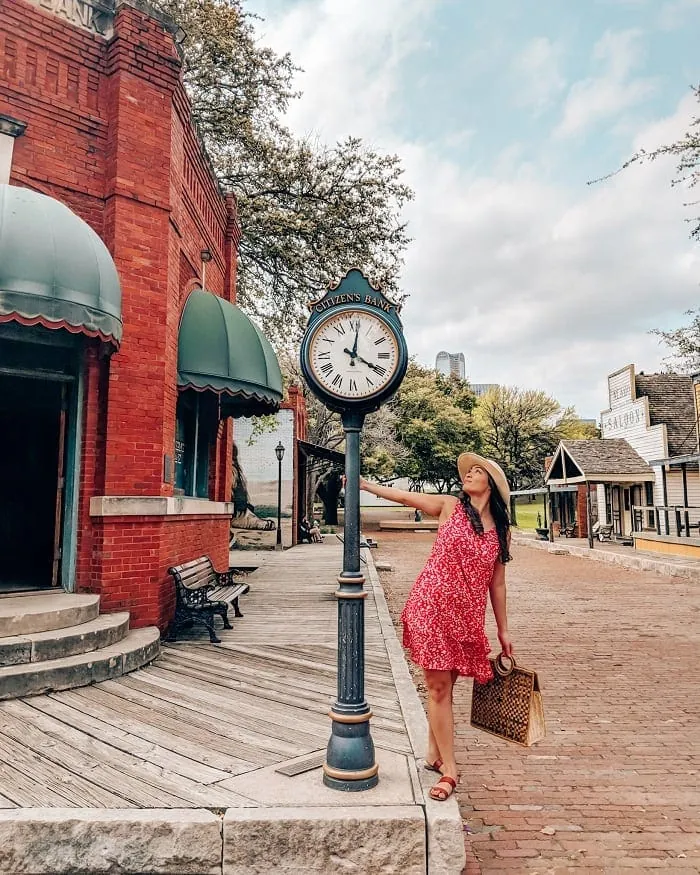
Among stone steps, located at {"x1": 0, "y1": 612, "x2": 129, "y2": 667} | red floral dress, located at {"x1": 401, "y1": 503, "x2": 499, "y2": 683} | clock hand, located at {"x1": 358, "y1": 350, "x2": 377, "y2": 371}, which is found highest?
clock hand, located at {"x1": 358, "y1": 350, "x2": 377, "y2": 371}

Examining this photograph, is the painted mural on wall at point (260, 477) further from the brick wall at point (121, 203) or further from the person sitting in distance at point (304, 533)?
the brick wall at point (121, 203)

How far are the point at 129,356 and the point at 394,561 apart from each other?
15.3m

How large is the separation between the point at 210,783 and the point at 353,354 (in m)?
2.64

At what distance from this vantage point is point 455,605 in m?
3.92

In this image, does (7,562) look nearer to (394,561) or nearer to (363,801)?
(363,801)

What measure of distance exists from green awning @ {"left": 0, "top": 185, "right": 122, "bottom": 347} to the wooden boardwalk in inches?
126

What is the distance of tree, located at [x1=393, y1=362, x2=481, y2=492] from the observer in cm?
4362

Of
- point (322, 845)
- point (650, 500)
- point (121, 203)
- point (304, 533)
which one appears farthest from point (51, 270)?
point (650, 500)

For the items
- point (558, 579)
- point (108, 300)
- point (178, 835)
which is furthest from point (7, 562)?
point (558, 579)

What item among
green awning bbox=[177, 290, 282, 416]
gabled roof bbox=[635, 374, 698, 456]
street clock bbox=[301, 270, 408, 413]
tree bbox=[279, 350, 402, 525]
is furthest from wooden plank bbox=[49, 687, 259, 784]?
gabled roof bbox=[635, 374, 698, 456]

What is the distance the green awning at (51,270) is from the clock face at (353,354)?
3.00 metres

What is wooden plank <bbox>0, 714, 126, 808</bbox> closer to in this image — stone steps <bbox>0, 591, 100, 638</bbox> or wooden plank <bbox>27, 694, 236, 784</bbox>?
wooden plank <bbox>27, 694, 236, 784</bbox>

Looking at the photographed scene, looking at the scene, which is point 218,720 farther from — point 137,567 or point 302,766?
point 137,567

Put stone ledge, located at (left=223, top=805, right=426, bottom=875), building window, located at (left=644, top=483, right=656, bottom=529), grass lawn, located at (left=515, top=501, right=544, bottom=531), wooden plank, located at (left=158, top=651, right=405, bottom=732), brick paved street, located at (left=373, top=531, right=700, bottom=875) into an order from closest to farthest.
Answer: stone ledge, located at (left=223, top=805, right=426, bottom=875) < brick paved street, located at (left=373, top=531, right=700, bottom=875) < wooden plank, located at (left=158, top=651, right=405, bottom=732) < building window, located at (left=644, top=483, right=656, bottom=529) < grass lawn, located at (left=515, top=501, right=544, bottom=531)
